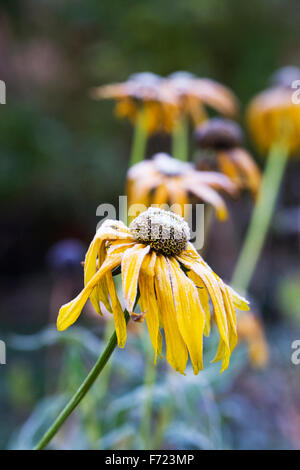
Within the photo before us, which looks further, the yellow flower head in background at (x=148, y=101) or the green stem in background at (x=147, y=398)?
the yellow flower head in background at (x=148, y=101)

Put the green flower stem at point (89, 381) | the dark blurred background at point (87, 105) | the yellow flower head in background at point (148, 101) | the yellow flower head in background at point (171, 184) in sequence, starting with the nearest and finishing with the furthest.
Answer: the green flower stem at point (89, 381)
the yellow flower head in background at point (171, 184)
the yellow flower head in background at point (148, 101)
the dark blurred background at point (87, 105)

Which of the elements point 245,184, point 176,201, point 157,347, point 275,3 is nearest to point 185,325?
point 157,347

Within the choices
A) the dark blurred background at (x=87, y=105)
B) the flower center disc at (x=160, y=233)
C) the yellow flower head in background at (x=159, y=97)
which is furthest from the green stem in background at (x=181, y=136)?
the dark blurred background at (x=87, y=105)

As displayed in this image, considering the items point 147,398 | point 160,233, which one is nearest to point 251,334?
point 147,398

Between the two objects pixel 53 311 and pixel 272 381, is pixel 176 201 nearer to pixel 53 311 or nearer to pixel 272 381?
pixel 272 381

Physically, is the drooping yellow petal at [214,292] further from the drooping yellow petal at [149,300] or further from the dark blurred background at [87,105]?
the dark blurred background at [87,105]
